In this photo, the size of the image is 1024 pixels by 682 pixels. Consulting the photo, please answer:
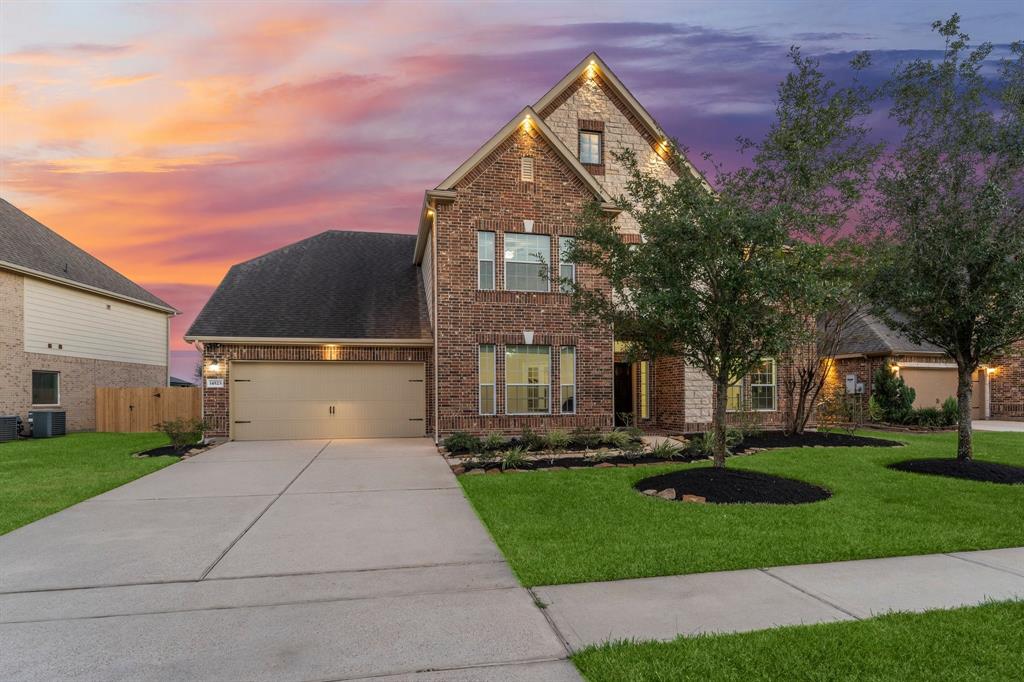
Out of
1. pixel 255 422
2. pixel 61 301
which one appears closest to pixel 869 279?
pixel 255 422

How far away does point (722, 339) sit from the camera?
841 centimetres

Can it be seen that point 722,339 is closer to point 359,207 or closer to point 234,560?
point 234,560

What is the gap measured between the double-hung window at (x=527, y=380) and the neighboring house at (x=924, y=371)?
1202cm

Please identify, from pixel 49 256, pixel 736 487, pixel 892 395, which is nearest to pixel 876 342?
pixel 892 395

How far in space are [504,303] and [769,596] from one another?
36.6 ft

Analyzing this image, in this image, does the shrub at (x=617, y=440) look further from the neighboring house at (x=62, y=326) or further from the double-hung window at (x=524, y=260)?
the neighboring house at (x=62, y=326)

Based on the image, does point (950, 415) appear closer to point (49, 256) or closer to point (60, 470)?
point (60, 470)

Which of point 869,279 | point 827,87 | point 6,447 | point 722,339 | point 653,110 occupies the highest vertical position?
point 653,110

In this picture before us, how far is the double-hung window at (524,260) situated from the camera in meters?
15.1

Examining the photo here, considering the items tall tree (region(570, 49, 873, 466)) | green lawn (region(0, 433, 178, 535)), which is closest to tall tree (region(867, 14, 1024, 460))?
tall tree (region(570, 49, 873, 466))

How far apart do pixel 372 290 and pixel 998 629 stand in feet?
55.1

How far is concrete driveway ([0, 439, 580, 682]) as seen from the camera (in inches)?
139

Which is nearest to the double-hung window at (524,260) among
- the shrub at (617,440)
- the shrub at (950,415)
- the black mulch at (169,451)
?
the shrub at (617,440)

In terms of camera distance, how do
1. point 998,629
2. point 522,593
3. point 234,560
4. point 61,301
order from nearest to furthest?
point 998,629 → point 522,593 → point 234,560 → point 61,301
